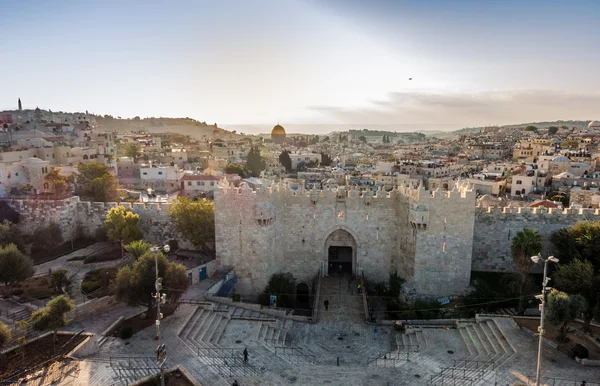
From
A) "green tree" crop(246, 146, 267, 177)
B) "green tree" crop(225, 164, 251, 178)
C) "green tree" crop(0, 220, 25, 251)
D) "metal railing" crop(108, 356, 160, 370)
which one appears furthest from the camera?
"green tree" crop(246, 146, 267, 177)

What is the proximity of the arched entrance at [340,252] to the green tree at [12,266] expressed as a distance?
1675cm

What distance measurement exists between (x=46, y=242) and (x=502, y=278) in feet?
99.9

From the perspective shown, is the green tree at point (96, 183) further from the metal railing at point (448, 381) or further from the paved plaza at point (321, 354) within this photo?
the metal railing at point (448, 381)

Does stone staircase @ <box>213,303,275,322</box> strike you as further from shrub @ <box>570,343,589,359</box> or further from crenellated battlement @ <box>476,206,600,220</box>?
crenellated battlement @ <box>476,206,600,220</box>

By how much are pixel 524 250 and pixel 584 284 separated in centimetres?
370

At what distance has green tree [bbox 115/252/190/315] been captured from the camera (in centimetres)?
1869

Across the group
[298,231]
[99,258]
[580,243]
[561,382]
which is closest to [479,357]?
[561,382]

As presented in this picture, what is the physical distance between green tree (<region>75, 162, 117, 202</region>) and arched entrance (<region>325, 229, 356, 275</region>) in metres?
22.6

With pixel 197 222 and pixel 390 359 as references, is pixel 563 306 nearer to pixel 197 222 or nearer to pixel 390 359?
pixel 390 359

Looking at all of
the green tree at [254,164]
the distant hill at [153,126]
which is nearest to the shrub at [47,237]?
the green tree at [254,164]

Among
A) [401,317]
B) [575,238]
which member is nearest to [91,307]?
[401,317]

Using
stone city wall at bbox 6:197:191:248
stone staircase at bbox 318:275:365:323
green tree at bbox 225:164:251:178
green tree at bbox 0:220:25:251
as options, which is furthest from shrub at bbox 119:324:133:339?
green tree at bbox 225:164:251:178

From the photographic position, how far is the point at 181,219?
2803cm

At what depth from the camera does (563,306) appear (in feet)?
54.7
